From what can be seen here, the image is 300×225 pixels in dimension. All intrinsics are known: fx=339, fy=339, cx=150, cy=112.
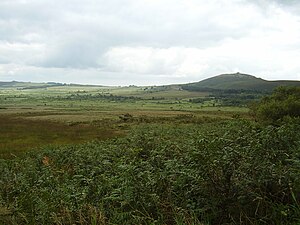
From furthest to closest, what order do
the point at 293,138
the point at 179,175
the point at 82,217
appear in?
the point at 293,138 < the point at 179,175 < the point at 82,217

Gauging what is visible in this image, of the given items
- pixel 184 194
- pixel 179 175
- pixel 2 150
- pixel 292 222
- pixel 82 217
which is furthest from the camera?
pixel 2 150

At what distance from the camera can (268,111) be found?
4950 cm

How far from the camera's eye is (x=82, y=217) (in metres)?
5.91

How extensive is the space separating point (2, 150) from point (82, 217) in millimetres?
32715

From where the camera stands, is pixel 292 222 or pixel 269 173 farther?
pixel 269 173

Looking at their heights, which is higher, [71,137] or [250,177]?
[250,177]

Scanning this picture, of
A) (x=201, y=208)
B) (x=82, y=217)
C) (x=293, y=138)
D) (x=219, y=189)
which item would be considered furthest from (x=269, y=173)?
(x=82, y=217)

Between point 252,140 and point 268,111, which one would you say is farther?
point 268,111

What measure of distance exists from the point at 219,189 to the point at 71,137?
4394 cm

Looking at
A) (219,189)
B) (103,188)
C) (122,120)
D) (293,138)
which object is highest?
(293,138)

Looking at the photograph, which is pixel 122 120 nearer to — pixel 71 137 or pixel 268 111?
pixel 71 137

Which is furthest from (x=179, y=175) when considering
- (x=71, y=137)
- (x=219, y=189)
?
(x=71, y=137)

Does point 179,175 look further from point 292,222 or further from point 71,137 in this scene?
point 71,137

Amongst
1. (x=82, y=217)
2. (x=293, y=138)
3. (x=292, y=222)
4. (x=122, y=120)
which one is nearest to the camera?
(x=292, y=222)
